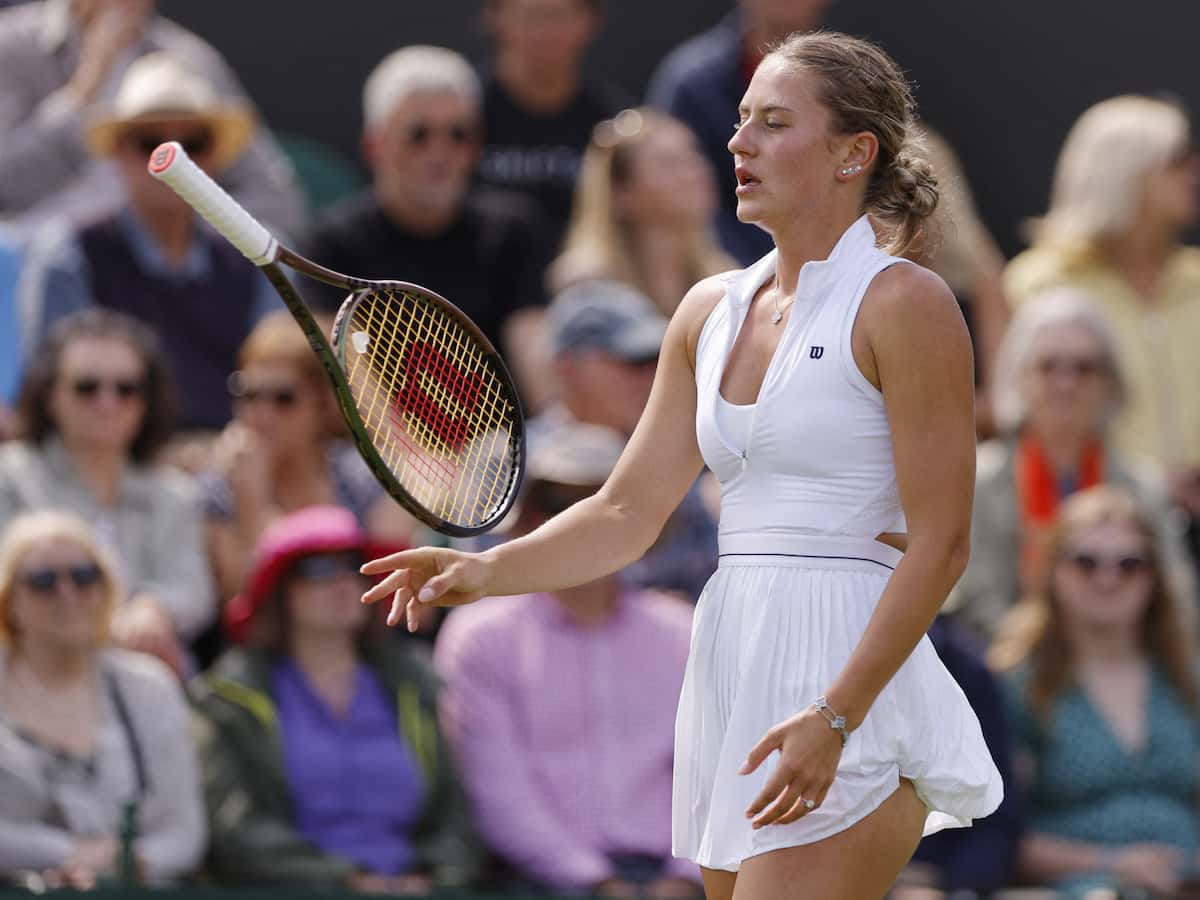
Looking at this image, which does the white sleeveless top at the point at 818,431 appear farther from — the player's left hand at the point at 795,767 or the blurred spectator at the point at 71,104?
the blurred spectator at the point at 71,104

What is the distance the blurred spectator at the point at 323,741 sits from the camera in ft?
18.4

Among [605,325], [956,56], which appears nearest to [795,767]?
[605,325]

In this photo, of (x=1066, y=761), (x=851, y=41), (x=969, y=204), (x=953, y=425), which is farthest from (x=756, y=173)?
(x=969, y=204)

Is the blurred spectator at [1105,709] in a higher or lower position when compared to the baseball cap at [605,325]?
lower

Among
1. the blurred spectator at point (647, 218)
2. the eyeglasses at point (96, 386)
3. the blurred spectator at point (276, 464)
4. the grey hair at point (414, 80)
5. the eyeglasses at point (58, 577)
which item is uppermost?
the grey hair at point (414, 80)

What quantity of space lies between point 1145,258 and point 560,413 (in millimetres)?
2341

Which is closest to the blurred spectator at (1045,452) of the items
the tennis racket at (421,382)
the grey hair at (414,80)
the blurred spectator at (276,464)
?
the blurred spectator at (276,464)

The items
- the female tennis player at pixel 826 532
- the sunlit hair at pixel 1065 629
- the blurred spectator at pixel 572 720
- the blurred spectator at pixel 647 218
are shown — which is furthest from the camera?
the blurred spectator at pixel 647 218

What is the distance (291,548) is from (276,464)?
63cm

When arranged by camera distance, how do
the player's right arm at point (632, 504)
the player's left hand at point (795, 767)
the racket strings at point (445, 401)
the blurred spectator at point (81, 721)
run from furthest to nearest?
the blurred spectator at point (81, 721) < the racket strings at point (445, 401) < the player's right arm at point (632, 504) < the player's left hand at point (795, 767)

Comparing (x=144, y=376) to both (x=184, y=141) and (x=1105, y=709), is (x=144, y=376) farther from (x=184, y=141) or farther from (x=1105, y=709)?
(x=1105, y=709)

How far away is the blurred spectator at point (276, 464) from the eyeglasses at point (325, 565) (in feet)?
1.30

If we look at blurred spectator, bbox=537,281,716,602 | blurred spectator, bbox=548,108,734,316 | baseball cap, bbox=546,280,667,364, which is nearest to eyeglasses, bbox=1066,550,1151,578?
blurred spectator, bbox=537,281,716,602

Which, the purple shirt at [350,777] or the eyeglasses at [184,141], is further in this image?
the eyeglasses at [184,141]
